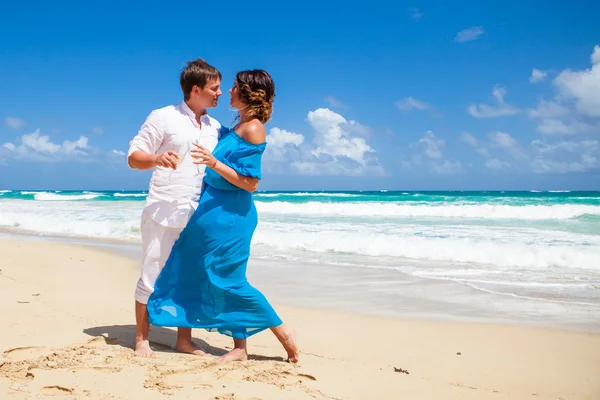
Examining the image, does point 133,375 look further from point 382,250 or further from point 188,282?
point 382,250

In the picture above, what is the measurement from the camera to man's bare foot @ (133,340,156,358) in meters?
3.52

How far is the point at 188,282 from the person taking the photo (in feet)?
11.4

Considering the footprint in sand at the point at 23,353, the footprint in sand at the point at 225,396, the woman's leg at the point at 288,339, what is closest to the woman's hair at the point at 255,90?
the woman's leg at the point at 288,339

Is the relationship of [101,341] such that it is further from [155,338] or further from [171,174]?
[171,174]

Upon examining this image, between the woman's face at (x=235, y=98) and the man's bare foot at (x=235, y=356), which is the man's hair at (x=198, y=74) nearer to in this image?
the woman's face at (x=235, y=98)

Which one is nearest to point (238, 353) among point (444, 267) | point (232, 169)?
point (232, 169)

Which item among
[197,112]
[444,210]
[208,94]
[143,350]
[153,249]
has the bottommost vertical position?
[143,350]

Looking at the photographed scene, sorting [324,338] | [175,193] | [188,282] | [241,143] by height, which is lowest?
[324,338]

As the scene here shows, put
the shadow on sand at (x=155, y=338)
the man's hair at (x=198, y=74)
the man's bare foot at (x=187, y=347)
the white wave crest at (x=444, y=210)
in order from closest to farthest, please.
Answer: the man's hair at (x=198, y=74) → the man's bare foot at (x=187, y=347) → the shadow on sand at (x=155, y=338) → the white wave crest at (x=444, y=210)

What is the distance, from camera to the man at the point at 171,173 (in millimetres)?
3453

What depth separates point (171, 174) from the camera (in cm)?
346

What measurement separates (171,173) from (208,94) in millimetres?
609

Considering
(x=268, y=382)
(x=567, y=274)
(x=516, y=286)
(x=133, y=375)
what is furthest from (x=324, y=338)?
(x=567, y=274)

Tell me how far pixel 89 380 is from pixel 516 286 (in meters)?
5.68
